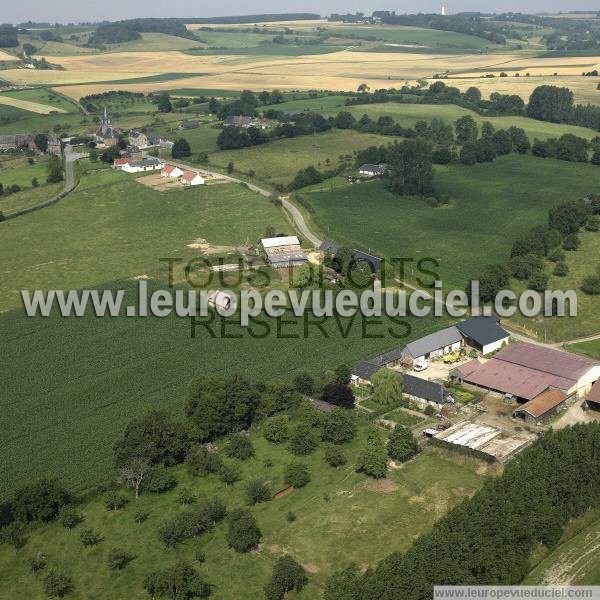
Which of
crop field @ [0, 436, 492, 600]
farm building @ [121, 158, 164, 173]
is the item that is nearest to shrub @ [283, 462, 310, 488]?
crop field @ [0, 436, 492, 600]

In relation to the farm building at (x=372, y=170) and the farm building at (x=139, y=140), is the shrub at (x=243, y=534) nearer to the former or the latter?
the farm building at (x=372, y=170)

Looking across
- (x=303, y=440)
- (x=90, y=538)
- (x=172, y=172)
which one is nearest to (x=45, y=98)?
(x=172, y=172)

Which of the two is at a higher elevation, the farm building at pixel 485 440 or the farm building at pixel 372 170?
the farm building at pixel 372 170

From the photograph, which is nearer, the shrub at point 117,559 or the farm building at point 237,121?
the shrub at point 117,559

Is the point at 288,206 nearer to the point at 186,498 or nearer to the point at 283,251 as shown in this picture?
the point at 283,251

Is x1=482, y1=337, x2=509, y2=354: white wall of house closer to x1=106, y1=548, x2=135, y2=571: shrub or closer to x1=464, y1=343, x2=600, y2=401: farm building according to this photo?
x1=464, y1=343, x2=600, y2=401: farm building

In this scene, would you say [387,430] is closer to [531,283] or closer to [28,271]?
[531,283]

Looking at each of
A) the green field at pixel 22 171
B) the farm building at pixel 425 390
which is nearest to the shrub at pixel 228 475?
the farm building at pixel 425 390
